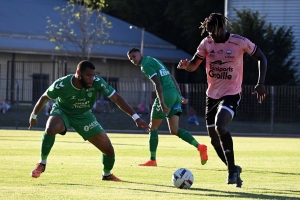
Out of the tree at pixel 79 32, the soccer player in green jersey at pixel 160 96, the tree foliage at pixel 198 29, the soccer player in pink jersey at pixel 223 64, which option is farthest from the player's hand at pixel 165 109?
the tree at pixel 79 32

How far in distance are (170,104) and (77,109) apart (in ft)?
12.0

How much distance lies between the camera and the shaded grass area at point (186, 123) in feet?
117

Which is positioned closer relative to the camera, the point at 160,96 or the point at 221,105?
the point at 221,105

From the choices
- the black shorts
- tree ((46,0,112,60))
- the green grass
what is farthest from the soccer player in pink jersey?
tree ((46,0,112,60))

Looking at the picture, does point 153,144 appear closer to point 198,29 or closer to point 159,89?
point 159,89

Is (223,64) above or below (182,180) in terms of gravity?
above

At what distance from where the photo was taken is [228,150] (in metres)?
9.90

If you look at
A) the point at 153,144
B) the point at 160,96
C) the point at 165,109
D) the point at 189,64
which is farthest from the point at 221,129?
the point at 153,144

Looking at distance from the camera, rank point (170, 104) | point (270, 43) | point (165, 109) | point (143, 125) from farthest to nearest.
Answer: point (270, 43)
point (170, 104)
point (165, 109)
point (143, 125)

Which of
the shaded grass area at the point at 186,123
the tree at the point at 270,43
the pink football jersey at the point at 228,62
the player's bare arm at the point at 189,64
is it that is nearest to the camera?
the pink football jersey at the point at 228,62

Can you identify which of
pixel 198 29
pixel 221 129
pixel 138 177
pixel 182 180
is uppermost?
pixel 198 29

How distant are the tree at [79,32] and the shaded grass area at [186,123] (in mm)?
7380

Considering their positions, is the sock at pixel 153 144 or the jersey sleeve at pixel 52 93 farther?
the sock at pixel 153 144

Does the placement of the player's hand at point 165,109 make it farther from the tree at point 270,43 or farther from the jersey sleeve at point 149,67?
the tree at point 270,43
